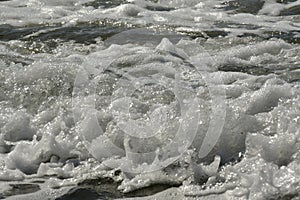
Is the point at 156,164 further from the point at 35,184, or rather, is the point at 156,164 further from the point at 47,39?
the point at 47,39

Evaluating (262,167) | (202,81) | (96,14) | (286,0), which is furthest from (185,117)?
(286,0)

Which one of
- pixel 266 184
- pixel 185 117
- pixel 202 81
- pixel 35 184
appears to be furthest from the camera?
pixel 202 81

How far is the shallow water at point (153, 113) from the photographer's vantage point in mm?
3492

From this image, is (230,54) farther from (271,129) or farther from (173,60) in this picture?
(271,129)

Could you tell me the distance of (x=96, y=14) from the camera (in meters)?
8.50

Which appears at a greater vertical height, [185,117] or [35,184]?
[185,117]

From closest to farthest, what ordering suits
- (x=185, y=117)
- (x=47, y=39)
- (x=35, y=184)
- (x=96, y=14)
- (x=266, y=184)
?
(x=266, y=184) → (x=35, y=184) → (x=185, y=117) → (x=47, y=39) → (x=96, y=14)

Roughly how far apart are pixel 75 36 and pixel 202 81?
2.71 meters

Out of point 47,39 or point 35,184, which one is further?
point 47,39

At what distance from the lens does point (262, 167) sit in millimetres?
3387

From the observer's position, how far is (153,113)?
427 cm

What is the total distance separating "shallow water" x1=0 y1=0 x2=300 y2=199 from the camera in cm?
349

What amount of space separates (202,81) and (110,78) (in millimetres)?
902

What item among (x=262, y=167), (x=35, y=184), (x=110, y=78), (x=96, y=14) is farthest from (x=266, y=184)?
(x=96, y=14)
